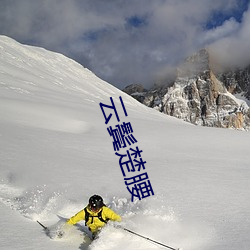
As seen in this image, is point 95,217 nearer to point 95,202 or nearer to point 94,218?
point 94,218

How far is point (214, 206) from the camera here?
691 centimetres

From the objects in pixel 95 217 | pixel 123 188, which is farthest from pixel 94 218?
pixel 123 188

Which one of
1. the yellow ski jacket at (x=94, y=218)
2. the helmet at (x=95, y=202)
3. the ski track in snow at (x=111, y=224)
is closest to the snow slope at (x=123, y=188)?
the ski track in snow at (x=111, y=224)

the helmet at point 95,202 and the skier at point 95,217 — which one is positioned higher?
Result: the helmet at point 95,202

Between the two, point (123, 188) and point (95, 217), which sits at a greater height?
point (123, 188)

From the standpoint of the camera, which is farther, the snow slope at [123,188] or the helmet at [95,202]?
the helmet at [95,202]

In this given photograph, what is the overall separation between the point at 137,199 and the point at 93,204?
6.33 feet

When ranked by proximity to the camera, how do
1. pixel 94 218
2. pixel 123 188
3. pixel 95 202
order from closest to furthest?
pixel 95 202 → pixel 94 218 → pixel 123 188

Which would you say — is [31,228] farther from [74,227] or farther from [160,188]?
[160,188]

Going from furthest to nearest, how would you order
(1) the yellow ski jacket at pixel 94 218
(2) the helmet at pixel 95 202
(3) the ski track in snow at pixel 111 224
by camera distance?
(1) the yellow ski jacket at pixel 94 218 → (2) the helmet at pixel 95 202 → (3) the ski track in snow at pixel 111 224

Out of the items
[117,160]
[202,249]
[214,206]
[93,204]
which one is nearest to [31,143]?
[117,160]

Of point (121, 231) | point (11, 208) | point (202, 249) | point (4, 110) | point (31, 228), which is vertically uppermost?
point (4, 110)

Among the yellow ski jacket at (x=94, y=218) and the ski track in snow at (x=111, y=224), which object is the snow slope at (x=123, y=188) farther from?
the yellow ski jacket at (x=94, y=218)

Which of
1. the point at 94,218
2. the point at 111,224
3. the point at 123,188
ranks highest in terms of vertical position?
the point at 123,188
